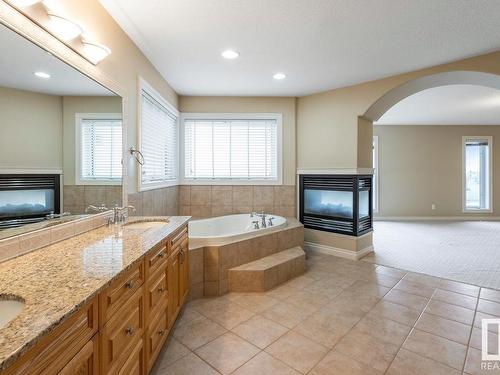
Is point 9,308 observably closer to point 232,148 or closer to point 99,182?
point 99,182

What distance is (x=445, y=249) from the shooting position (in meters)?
4.18

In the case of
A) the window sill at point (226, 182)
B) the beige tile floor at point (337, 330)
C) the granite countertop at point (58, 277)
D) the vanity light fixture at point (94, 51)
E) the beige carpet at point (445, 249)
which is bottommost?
the beige tile floor at point (337, 330)

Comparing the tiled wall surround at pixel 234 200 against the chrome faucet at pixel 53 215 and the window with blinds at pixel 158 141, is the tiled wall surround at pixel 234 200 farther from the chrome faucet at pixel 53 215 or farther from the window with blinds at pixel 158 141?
the chrome faucet at pixel 53 215

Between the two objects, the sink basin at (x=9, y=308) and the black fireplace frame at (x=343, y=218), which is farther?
the black fireplace frame at (x=343, y=218)

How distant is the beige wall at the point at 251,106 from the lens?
418 centimetres

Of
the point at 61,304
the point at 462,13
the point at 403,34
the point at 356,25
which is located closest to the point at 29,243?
the point at 61,304

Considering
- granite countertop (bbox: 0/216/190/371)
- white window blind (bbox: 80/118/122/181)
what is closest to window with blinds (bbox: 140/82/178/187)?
white window blind (bbox: 80/118/122/181)

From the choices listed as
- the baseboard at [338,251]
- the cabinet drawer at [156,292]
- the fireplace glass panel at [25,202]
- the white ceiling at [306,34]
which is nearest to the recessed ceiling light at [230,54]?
the white ceiling at [306,34]

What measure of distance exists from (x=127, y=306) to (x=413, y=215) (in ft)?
24.1

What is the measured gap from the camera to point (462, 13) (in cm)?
205

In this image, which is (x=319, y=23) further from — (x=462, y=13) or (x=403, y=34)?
(x=462, y=13)

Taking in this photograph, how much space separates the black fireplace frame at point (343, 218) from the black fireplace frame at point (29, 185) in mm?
3285

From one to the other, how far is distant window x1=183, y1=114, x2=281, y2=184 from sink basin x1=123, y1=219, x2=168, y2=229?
1902 mm

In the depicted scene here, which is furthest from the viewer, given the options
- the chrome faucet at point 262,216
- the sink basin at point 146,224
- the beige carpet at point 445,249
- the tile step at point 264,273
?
the chrome faucet at point 262,216
